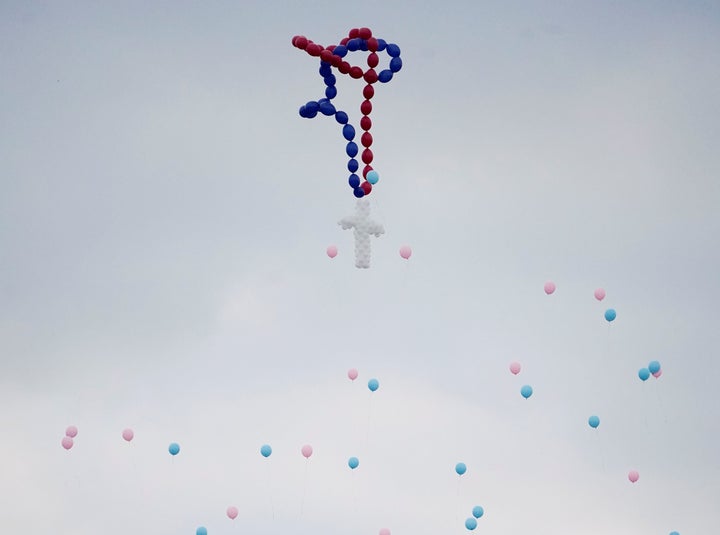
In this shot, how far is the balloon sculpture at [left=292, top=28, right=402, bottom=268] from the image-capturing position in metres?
18.2

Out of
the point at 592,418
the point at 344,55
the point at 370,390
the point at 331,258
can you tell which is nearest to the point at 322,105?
the point at 344,55

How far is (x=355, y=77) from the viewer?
1848 centimetres

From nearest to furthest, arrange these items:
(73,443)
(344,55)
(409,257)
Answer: (344,55) < (409,257) < (73,443)

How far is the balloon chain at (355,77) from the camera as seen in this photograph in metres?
18.2

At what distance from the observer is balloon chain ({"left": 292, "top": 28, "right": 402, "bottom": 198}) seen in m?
18.2

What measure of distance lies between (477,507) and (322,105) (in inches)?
249

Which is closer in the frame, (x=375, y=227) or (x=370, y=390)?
(x=375, y=227)

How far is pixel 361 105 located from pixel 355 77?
0.39m

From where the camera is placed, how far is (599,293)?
20.8 meters

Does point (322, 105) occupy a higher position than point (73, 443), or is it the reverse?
point (322, 105)

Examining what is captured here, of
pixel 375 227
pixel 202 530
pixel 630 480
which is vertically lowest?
pixel 202 530

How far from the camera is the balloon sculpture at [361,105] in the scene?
18.2 metres

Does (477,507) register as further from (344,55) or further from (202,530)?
(344,55)

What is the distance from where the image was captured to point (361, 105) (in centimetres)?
1869
